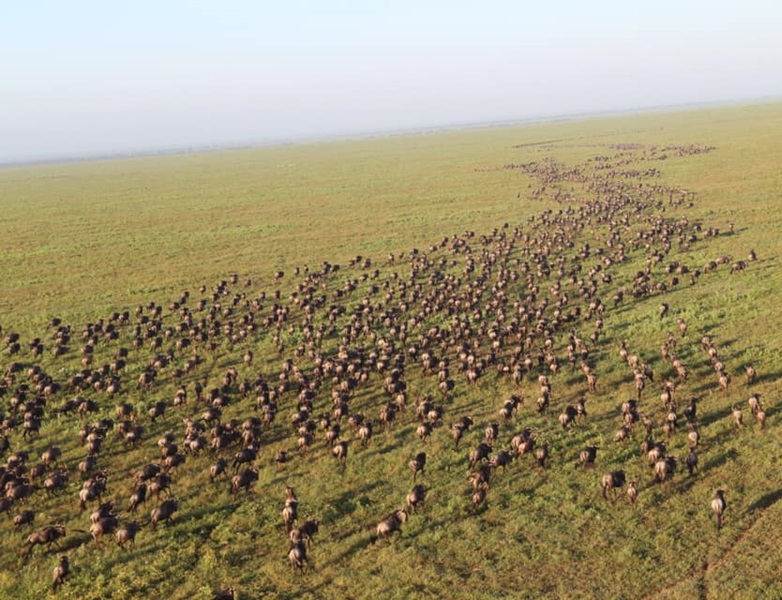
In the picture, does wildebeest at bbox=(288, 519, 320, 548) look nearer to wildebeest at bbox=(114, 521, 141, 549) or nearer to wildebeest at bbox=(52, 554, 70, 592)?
wildebeest at bbox=(114, 521, 141, 549)

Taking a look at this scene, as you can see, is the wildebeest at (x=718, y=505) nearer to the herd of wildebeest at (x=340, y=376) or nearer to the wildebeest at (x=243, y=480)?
the herd of wildebeest at (x=340, y=376)

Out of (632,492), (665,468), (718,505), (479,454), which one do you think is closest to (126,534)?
(479,454)

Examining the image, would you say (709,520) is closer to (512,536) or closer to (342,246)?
(512,536)

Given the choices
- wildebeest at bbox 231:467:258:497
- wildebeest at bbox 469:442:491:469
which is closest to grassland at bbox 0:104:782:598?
wildebeest at bbox 231:467:258:497

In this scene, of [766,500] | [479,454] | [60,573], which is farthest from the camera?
[479,454]

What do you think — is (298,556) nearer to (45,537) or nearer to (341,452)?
(341,452)

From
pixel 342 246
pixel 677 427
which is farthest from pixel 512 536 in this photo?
pixel 342 246
